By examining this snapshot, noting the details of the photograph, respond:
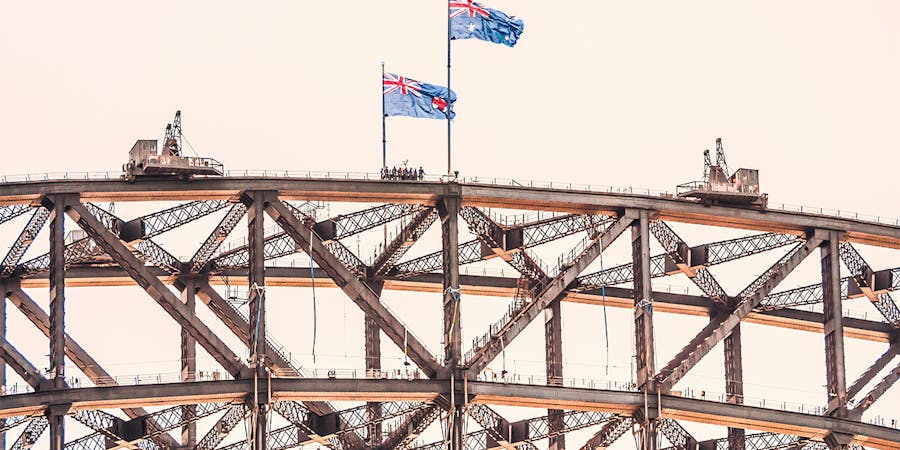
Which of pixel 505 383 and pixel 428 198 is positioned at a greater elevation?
pixel 428 198

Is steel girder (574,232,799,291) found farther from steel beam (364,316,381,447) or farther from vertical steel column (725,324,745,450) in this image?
steel beam (364,316,381,447)

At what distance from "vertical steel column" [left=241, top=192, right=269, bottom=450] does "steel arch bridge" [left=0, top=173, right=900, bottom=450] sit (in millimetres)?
89

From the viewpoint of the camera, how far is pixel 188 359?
115 metres

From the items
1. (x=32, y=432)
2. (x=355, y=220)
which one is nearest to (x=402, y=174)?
(x=355, y=220)

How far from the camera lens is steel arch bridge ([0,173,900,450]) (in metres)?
106

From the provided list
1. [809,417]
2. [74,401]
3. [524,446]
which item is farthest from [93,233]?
[809,417]

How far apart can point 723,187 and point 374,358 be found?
56.8 feet


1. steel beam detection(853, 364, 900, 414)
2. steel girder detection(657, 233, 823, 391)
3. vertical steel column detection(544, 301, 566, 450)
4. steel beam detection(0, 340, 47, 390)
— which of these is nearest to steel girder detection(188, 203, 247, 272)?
steel beam detection(0, 340, 47, 390)

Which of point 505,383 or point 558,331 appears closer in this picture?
point 505,383

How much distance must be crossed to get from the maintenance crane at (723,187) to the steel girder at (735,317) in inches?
110

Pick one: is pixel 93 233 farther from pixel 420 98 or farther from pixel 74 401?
pixel 420 98

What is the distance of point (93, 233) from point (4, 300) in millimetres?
10468

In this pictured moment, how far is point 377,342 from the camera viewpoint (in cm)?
11812

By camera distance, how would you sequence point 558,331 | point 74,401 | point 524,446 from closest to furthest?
point 74,401
point 524,446
point 558,331
